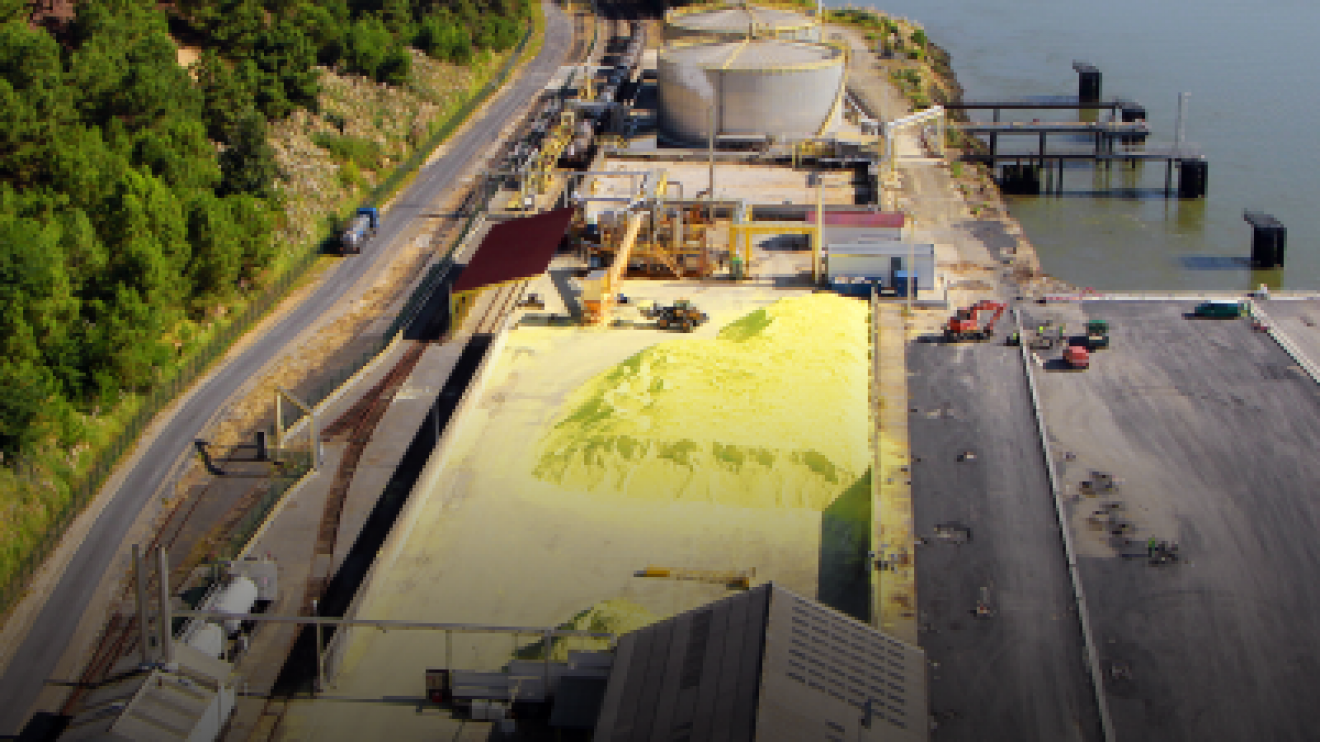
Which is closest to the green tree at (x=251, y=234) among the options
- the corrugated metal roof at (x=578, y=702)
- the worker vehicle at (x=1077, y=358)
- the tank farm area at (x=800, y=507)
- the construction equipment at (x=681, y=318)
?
the tank farm area at (x=800, y=507)

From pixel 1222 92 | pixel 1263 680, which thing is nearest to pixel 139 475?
pixel 1263 680

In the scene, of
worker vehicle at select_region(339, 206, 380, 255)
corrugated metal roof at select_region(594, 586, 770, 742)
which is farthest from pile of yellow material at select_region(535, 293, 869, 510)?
worker vehicle at select_region(339, 206, 380, 255)

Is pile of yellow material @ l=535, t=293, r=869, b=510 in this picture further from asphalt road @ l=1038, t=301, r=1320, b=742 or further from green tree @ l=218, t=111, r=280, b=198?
green tree @ l=218, t=111, r=280, b=198

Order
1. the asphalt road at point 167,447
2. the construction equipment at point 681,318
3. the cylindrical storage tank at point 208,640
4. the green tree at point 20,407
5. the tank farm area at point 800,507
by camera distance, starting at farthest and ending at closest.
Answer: the construction equipment at point 681,318 < the green tree at point 20,407 < the asphalt road at point 167,447 < the cylindrical storage tank at point 208,640 < the tank farm area at point 800,507

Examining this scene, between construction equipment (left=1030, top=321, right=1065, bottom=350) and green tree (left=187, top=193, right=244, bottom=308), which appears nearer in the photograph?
construction equipment (left=1030, top=321, right=1065, bottom=350)

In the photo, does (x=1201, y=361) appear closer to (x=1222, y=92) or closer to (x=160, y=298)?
(x=160, y=298)

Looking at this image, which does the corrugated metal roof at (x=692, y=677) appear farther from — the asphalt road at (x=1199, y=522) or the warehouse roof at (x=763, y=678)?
the asphalt road at (x=1199, y=522)
